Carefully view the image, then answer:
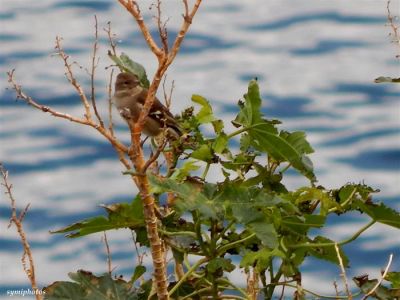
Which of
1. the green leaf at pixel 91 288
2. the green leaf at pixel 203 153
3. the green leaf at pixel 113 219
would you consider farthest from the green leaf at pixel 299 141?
the green leaf at pixel 91 288

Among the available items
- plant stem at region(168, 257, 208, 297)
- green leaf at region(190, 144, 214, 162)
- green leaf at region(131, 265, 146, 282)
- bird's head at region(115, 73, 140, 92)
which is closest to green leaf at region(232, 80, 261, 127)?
green leaf at region(190, 144, 214, 162)

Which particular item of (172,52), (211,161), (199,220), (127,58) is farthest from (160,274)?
(127,58)

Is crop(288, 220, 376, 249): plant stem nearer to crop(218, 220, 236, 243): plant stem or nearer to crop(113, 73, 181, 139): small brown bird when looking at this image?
crop(218, 220, 236, 243): plant stem

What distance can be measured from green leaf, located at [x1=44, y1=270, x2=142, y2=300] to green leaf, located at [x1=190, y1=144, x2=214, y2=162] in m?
0.43

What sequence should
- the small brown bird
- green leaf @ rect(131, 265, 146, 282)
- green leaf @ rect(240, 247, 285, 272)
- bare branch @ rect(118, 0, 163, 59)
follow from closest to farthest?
bare branch @ rect(118, 0, 163, 59) < green leaf @ rect(240, 247, 285, 272) < green leaf @ rect(131, 265, 146, 282) < the small brown bird

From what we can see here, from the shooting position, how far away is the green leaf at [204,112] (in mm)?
2693

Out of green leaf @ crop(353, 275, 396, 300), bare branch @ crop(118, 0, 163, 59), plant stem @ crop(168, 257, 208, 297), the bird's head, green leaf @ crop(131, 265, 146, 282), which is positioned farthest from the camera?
the bird's head

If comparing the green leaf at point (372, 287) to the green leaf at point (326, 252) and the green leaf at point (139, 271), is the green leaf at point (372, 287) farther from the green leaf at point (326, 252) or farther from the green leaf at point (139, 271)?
the green leaf at point (139, 271)

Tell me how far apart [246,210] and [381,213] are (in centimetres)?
40

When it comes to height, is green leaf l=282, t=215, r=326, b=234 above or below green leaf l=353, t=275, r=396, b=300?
above

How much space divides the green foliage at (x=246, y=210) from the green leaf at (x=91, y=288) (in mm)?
18

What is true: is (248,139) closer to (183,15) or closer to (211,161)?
(211,161)

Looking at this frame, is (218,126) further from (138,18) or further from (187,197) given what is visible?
(138,18)

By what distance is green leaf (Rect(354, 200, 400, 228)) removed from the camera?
8.09 feet
